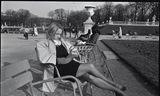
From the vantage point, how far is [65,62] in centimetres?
391

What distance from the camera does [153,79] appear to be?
18.6 ft

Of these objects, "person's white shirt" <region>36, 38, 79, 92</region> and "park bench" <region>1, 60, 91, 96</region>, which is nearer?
"park bench" <region>1, 60, 91, 96</region>

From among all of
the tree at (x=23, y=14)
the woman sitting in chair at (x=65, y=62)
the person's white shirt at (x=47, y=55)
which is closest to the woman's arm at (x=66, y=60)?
the woman sitting in chair at (x=65, y=62)

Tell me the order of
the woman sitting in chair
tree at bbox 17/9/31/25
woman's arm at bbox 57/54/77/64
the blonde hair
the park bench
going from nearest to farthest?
the park bench, the woman sitting in chair, woman's arm at bbox 57/54/77/64, the blonde hair, tree at bbox 17/9/31/25

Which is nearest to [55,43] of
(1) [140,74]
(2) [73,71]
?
(2) [73,71]

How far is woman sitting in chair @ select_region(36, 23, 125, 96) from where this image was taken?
3613 mm

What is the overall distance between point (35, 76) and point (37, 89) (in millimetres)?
647

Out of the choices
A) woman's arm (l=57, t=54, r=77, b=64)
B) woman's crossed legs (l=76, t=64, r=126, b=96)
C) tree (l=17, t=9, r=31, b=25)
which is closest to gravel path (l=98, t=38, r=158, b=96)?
woman's crossed legs (l=76, t=64, r=126, b=96)

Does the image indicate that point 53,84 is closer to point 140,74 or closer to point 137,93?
point 137,93

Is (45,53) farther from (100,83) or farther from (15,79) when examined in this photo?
(15,79)

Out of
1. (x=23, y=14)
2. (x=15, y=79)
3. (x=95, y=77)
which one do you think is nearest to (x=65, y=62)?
(x=95, y=77)

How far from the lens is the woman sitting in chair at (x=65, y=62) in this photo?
3.61 m

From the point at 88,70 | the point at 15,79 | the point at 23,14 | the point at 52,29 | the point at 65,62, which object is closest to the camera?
the point at 15,79

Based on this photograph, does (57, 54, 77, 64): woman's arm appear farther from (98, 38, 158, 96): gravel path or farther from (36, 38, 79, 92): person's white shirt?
(98, 38, 158, 96): gravel path
